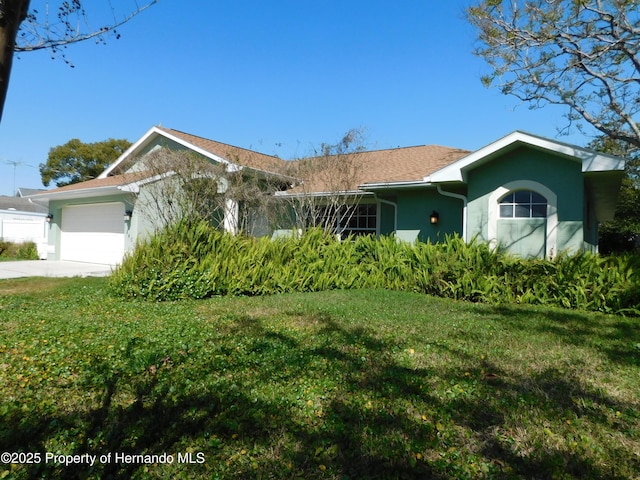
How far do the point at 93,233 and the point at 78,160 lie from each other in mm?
27844

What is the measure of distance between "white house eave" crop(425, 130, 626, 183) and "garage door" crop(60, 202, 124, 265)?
42.2ft

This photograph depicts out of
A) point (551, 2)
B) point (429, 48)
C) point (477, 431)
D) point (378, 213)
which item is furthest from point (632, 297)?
point (429, 48)

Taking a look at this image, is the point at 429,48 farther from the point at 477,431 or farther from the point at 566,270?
the point at 477,431

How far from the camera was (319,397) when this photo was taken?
3.35 m

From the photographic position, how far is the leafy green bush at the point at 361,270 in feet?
25.4

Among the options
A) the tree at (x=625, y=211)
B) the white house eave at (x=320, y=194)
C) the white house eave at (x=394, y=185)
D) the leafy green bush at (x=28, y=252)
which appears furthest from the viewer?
the tree at (x=625, y=211)

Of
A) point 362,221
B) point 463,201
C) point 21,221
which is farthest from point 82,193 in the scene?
point 21,221

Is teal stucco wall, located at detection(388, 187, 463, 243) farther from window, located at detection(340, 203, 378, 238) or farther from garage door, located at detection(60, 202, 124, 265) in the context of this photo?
garage door, located at detection(60, 202, 124, 265)

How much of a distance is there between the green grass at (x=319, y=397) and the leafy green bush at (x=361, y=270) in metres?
2.00

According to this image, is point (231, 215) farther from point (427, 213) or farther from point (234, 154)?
point (427, 213)

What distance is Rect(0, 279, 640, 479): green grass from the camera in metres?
2.53

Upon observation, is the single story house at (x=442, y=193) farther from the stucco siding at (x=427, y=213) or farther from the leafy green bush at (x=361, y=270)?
the leafy green bush at (x=361, y=270)

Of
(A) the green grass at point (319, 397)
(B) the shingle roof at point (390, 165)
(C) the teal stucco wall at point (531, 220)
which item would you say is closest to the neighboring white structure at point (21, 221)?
(B) the shingle roof at point (390, 165)

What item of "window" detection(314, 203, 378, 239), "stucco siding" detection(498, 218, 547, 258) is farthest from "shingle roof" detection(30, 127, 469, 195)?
"stucco siding" detection(498, 218, 547, 258)
